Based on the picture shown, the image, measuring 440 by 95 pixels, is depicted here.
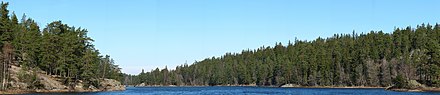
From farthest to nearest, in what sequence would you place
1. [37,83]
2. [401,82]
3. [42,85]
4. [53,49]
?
1. [401,82]
2. [53,49]
3. [42,85]
4. [37,83]

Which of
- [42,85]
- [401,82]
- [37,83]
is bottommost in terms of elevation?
[401,82]

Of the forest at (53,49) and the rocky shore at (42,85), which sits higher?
the forest at (53,49)

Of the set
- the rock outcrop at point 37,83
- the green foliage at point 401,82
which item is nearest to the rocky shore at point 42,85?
the rock outcrop at point 37,83

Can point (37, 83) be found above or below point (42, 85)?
above

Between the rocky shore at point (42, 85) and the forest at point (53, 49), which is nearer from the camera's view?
the rocky shore at point (42, 85)

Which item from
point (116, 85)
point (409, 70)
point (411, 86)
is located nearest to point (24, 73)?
point (116, 85)

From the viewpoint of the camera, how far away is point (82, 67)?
119625 millimetres

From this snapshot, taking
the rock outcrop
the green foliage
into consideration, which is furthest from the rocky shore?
the green foliage

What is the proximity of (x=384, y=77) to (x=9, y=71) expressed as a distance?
12523 centimetres

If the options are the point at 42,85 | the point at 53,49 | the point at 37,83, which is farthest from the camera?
the point at 53,49

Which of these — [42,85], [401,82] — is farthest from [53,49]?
[401,82]

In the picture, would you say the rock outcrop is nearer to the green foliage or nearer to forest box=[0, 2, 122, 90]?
forest box=[0, 2, 122, 90]

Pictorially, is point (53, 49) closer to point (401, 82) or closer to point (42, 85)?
point (42, 85)

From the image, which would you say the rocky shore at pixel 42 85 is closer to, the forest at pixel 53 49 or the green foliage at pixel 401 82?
the forest at pixel 53 49
